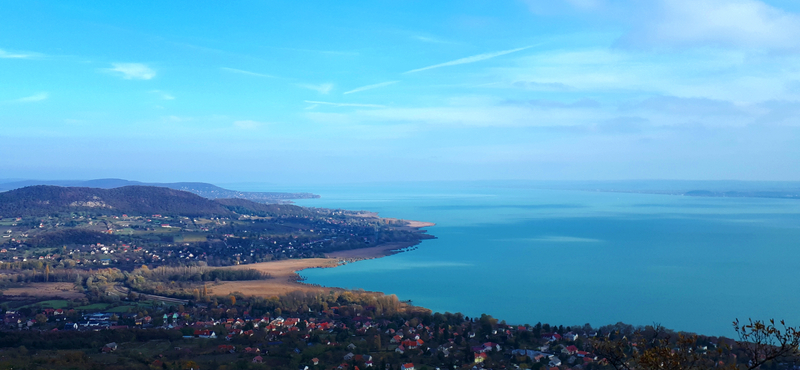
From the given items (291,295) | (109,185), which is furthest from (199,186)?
(291,295)

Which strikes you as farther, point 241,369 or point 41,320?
point 41,320

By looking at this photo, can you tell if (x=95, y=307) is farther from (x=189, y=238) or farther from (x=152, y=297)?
(x=189, y=238)

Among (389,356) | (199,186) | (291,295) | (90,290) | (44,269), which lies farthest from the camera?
(199,186)

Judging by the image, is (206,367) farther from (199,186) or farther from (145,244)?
(199,186)

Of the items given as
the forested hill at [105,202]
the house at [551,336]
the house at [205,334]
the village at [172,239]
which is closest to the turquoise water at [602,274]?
the house at [551,336]

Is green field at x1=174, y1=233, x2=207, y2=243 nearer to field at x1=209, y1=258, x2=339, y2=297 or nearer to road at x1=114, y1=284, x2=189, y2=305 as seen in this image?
field at x1=209, y1=258, x2=339, y2=297

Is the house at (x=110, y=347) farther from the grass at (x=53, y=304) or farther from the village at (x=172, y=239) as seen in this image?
the village at (x=172, y=239)

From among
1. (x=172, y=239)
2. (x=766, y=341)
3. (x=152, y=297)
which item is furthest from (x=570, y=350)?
(x=172, y=239)
